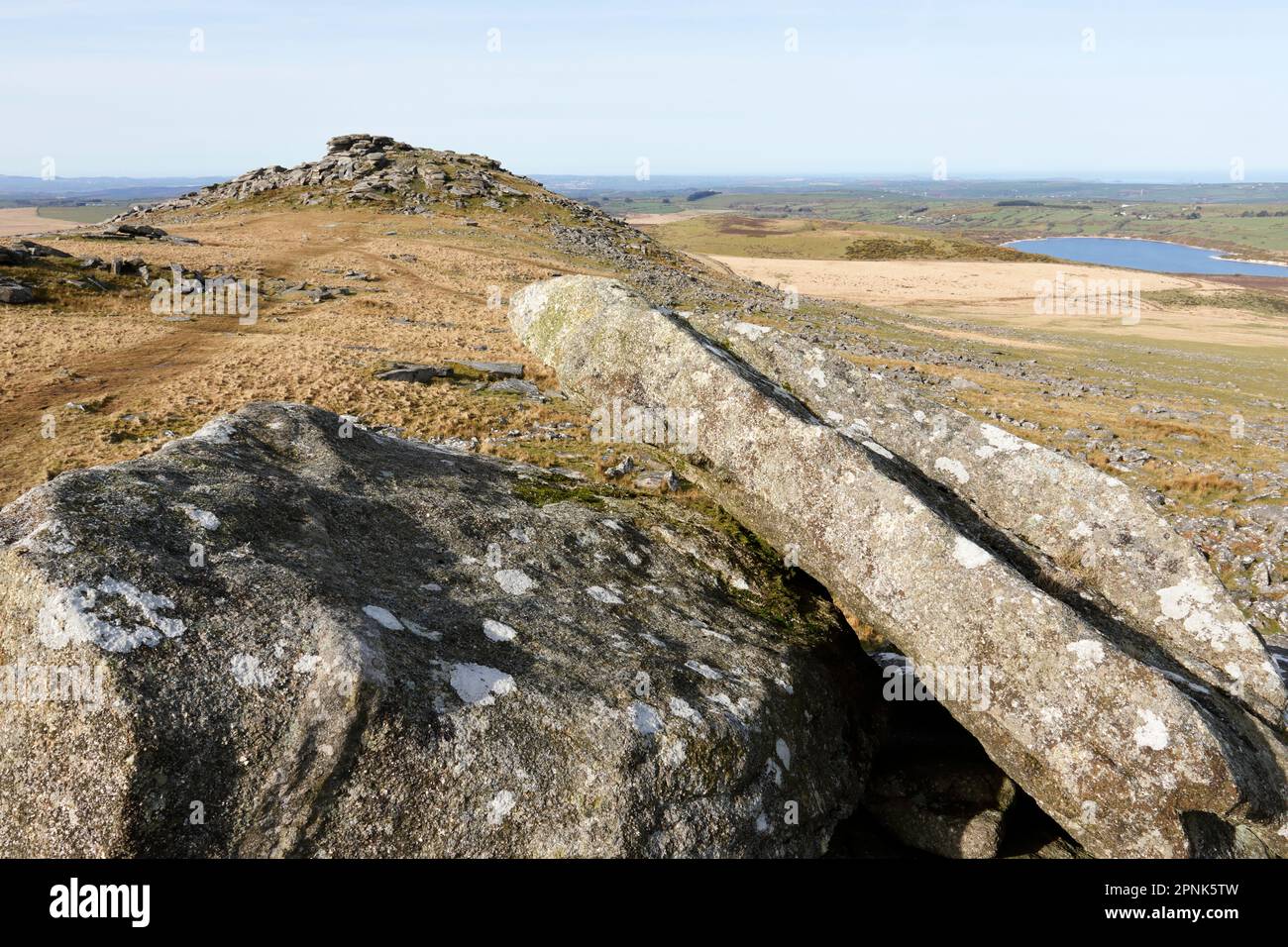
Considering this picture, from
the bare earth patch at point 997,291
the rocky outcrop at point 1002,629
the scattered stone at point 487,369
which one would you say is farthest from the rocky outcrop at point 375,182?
the rocky outcrop at point 1002,629

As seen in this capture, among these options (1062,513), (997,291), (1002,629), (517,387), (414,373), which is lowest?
(1002,629)

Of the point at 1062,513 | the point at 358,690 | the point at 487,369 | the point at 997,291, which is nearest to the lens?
the point at 358,690

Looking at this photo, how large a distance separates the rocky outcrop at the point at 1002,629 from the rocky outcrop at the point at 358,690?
140cm

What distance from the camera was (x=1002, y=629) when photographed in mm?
6895

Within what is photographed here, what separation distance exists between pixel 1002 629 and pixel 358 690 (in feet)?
19.7

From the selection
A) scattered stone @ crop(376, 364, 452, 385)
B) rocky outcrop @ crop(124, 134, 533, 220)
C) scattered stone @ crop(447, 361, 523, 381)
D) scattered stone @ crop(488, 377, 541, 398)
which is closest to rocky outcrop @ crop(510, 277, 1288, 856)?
scattered stone @ crop(488, 377, 541, 398)

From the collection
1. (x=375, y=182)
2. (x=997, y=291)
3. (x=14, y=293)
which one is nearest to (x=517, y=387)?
(x=14, y=293)

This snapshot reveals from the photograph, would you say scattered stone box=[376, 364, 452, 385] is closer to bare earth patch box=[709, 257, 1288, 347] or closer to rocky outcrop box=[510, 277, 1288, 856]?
rocky outcrop box=[510, 277, 1288, 856]

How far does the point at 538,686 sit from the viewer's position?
5691 millimetres

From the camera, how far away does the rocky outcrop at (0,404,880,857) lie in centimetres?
450

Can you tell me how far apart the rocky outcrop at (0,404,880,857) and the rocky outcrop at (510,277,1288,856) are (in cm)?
140

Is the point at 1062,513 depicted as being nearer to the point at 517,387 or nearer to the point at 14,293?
the point at 517,387
